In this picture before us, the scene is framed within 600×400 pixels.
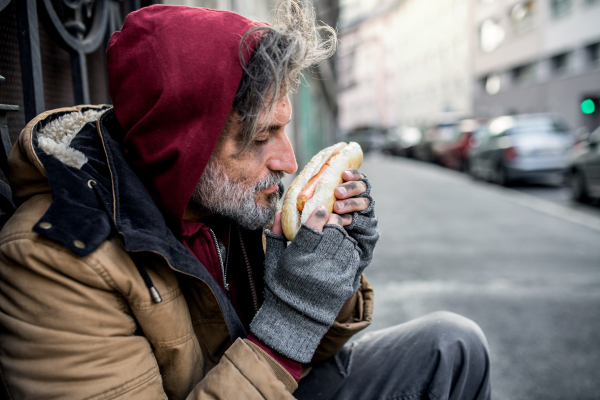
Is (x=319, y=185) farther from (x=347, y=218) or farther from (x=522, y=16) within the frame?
(x=522, y=16)

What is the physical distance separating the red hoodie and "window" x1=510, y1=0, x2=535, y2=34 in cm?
2872

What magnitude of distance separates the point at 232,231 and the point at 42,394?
2.97ft

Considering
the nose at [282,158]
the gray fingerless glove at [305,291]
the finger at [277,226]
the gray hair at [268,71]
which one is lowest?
the gray fingerless glove at [305,291]

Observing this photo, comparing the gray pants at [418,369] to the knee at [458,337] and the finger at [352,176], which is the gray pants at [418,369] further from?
the finger at [352,176]

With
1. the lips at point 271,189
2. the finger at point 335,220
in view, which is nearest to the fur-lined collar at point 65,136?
the lips at point 271,189

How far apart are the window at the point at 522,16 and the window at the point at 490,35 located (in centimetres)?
124

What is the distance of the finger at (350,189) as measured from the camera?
5.71 ft

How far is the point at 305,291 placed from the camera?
4.74 ft

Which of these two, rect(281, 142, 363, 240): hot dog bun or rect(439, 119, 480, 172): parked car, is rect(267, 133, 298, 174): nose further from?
rect(439, 119, 480, 172): parked car

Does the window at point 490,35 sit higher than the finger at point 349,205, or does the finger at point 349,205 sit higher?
the window at point 490,35

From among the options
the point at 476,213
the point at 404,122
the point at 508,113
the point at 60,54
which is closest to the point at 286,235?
the point at 60,54

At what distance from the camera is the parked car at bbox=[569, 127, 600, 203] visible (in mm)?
8117

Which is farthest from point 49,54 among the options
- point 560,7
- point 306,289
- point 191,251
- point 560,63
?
point 560,63

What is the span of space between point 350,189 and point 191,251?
62 centimetres
